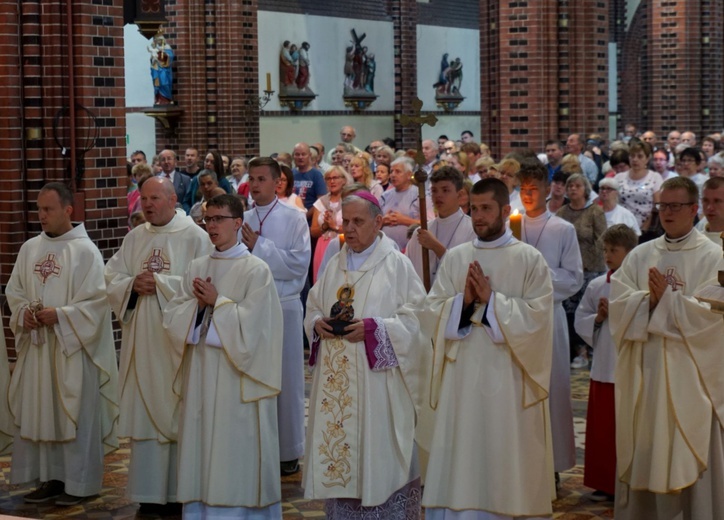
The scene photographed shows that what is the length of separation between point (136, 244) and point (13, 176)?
7.52 ft

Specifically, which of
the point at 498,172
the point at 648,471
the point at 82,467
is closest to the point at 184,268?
the point at 82,467

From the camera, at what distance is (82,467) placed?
7.51 m

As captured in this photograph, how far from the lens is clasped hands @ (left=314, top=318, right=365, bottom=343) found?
625 cm

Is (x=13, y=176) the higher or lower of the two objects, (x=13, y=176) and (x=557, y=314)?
the higher

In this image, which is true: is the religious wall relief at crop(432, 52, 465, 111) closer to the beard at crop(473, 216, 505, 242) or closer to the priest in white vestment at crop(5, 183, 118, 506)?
the priest in white vestment at crop(5, 183, 118, 506)

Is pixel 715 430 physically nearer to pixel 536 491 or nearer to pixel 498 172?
pixel 536 491

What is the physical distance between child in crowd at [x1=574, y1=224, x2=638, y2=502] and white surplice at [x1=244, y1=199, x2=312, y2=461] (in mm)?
1891

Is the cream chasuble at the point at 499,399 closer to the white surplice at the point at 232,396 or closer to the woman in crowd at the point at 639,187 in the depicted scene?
the white surplice at the point at 232,396

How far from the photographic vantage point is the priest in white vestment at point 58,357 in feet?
24.5

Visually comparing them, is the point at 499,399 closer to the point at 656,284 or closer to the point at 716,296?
the point at 656,284

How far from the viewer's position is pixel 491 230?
6.26 meters

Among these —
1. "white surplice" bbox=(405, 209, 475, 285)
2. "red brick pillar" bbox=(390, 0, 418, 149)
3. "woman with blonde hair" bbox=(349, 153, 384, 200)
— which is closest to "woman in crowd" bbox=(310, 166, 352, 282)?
"woman with blonde hair" bbox=(349, 153, 384, 200)

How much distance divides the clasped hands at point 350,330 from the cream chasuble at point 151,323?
1.14 metres

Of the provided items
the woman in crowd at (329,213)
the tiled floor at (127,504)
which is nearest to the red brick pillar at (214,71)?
the woman in crowd at (329,213)
